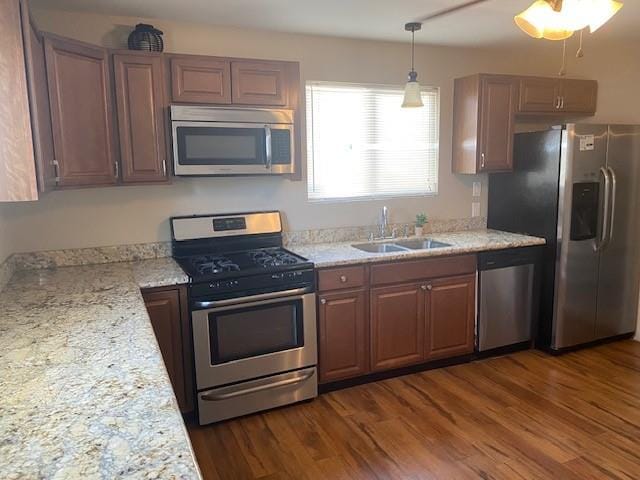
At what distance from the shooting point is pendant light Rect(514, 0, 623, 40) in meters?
1.80

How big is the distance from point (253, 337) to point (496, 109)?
245 centimetres

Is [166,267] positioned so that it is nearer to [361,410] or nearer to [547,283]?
[361,410]

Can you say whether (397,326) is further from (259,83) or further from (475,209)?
(259,83)

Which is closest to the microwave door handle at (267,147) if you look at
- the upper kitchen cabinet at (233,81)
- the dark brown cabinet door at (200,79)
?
the upper kitchen cabinet at (233,81)

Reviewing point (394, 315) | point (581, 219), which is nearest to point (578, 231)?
point (581, 219)

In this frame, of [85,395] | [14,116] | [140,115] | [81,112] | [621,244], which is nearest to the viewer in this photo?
[85,395]

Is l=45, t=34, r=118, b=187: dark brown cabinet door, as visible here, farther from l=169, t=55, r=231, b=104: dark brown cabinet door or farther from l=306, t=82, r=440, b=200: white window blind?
l=306, t=82, r=440, b=200: white window blind

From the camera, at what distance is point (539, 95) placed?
149 inches

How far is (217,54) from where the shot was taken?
3.12 metres

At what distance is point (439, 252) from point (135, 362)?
2300 mm

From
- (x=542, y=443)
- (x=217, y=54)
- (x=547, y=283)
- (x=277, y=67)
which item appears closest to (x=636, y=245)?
(x=547, y=283)

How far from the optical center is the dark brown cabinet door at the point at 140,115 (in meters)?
2.69

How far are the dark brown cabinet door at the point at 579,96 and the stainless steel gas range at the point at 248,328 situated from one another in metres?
2.58

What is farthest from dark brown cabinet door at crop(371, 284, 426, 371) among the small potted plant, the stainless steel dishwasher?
the small potted plant
